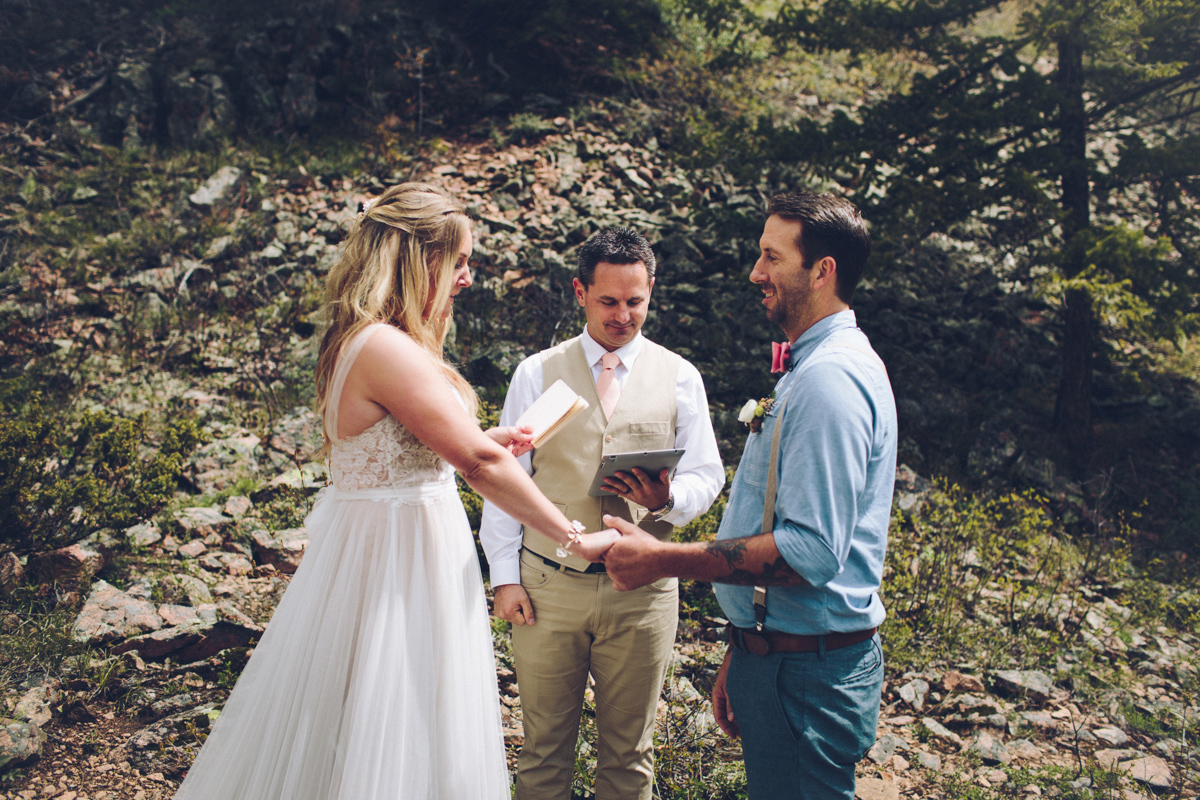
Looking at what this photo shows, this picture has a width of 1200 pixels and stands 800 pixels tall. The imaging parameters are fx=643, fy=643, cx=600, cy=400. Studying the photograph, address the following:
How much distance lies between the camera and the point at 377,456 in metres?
1.95

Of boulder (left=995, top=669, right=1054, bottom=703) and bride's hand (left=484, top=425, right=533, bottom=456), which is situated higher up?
bride's hand (left=484, top=425, right=533, bottom=456)

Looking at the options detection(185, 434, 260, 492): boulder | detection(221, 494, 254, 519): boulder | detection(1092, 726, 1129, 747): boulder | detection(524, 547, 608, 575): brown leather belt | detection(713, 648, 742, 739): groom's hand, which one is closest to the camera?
detection(713, 648, 742, 739): groom's hand

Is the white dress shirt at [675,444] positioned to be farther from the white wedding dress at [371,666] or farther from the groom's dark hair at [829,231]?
the groom's dark hair at [829,231]

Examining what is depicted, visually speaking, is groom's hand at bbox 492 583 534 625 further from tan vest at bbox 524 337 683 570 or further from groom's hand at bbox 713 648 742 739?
groom's hand at bbox 713 648 742 739

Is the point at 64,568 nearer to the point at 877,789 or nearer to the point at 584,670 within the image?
the point at 584,670

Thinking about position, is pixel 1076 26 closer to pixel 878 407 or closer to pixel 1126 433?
pixel 1126 433

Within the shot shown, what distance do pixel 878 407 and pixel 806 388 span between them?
20 cm

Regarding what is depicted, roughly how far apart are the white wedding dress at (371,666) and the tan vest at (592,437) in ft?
1.43

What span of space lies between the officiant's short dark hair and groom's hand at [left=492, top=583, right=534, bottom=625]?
1.21m

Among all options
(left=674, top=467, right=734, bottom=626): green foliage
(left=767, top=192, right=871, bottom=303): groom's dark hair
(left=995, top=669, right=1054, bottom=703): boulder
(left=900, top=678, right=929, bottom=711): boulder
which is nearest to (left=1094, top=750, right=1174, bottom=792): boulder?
(left=995, top=669, right=1054, bottom=703): boulder

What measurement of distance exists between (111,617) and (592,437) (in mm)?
3033

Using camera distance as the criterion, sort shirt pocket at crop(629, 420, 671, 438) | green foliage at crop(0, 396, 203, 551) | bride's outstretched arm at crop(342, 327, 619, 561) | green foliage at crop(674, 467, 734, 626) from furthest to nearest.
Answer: green foliage at crop(674, 467, 734, 626) < green foliage at crop(0, 396, 203, 551) < shirt pocket at crop(629, 420, 671, 438) < bride's outstretched arm at crop(342, 327, 619, 561)

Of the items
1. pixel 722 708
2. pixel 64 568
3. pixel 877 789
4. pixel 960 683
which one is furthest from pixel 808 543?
pixel 64 568

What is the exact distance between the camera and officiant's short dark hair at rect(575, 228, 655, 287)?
2514mm
